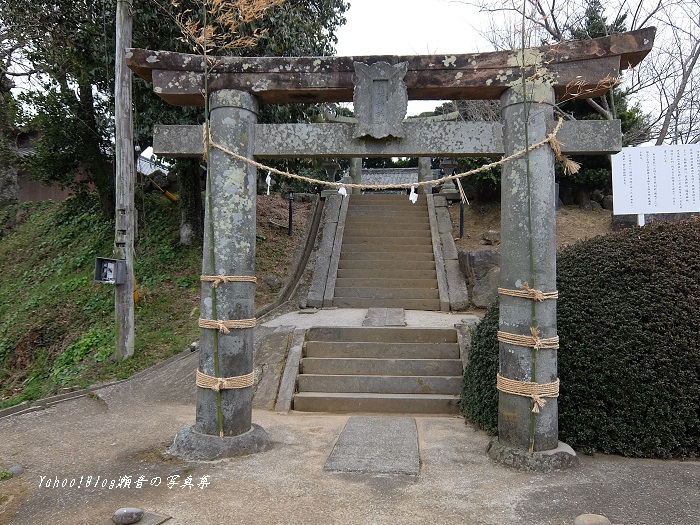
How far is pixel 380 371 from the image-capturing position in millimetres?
6473

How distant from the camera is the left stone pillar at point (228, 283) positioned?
174 inches

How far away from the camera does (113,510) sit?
331 centimetres

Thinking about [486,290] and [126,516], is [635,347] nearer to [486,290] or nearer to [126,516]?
[126,516]

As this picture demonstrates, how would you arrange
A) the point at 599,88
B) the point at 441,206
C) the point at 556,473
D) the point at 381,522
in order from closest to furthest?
the point at 381,522
the point at 556,473
the point at 599,88
the point at 441,206

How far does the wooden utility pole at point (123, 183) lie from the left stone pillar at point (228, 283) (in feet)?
12.4

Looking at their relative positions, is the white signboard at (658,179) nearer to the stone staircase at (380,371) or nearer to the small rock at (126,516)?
the stone staircase at (380,371)

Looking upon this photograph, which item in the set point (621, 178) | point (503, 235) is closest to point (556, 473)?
Answer: point (503, 235)

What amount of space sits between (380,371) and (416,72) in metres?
3.65

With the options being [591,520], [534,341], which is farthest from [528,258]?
[591,520]

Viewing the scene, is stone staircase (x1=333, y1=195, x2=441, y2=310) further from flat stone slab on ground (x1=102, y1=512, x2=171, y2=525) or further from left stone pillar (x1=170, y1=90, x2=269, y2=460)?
flat stone slab on ground (x1=102, y1=512, x2=171, y2=525)

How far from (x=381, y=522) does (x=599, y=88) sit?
381cm

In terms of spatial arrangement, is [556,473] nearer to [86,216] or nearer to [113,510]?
[113,510]

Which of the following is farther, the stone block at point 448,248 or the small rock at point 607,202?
the small rock at point 607,202

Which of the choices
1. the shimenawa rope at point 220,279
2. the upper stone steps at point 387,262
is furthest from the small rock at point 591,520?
the upper stone steps at point 387,262
